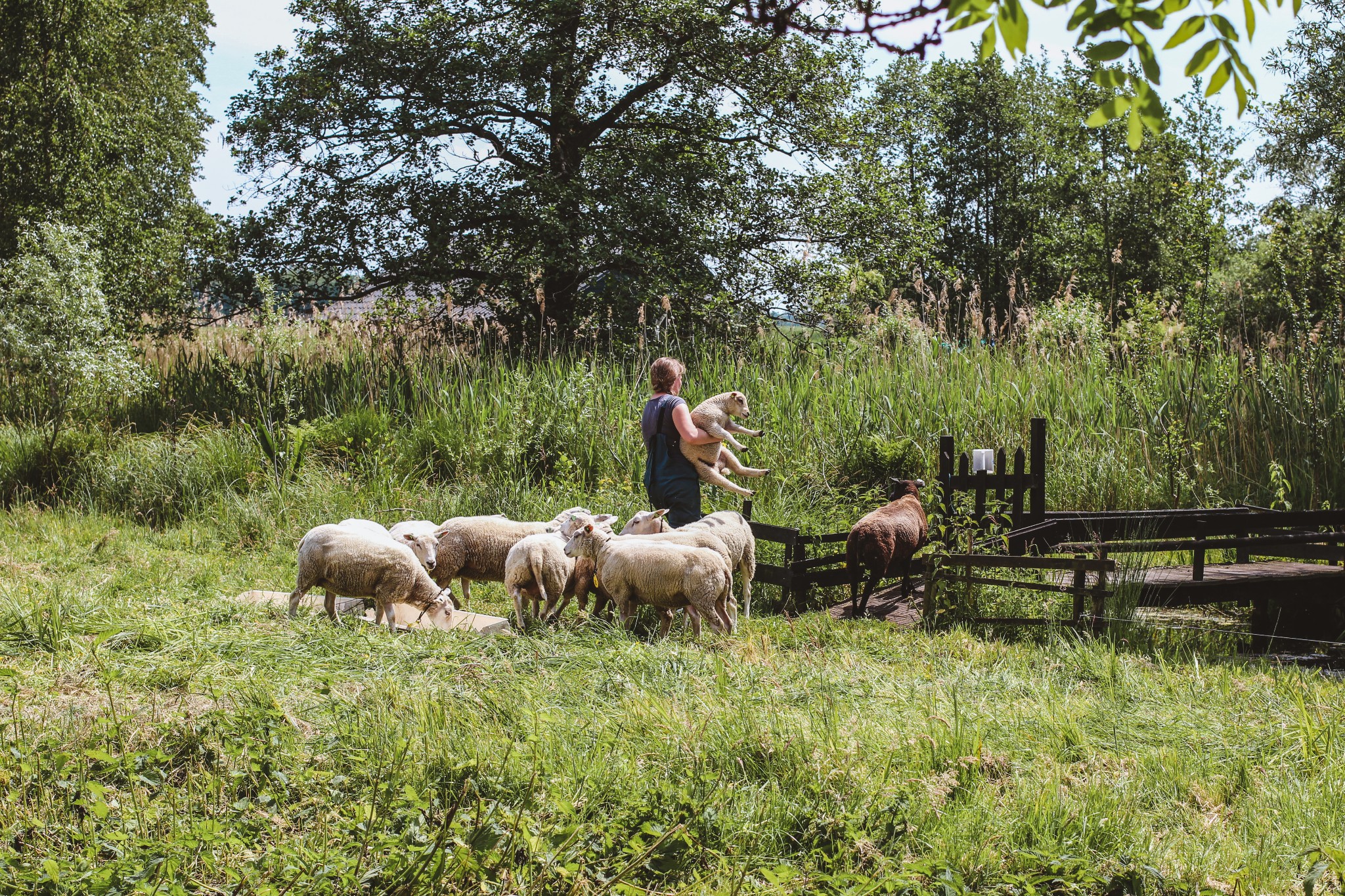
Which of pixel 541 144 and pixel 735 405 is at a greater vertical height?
pixel 541 144

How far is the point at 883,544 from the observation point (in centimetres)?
743

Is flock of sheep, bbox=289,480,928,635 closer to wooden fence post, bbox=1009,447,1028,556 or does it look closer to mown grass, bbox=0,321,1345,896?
mown grass, bbox=0,321,1345,896

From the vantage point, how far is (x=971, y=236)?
41969 mm

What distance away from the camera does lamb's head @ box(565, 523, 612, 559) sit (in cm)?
665

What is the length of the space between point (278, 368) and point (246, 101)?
4.88 m

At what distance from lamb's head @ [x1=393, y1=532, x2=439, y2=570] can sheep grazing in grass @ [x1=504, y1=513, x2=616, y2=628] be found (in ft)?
1.66

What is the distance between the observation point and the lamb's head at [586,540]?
262 inches

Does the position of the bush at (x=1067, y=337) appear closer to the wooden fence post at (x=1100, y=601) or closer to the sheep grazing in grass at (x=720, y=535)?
the wooden fence post at (x=1100, y=601)

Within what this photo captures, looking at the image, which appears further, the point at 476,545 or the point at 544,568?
the point at 476,545

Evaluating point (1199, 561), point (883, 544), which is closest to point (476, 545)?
point (883, 544)

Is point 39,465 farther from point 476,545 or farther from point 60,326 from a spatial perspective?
point 476,545

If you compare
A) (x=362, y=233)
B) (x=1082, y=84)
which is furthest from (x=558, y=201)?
(x=1082, y=84)

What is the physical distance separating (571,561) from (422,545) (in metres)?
1.09

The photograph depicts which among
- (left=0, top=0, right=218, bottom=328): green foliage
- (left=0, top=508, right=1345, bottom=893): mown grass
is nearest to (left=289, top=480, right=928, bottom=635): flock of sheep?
(left=0, top=508, right=1345, bottom=893): mown grass
